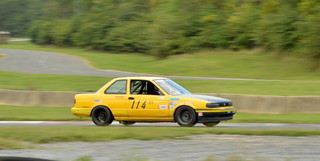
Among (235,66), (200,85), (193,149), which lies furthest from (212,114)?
(235,66)

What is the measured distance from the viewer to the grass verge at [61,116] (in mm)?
15477

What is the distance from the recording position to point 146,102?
550 inches

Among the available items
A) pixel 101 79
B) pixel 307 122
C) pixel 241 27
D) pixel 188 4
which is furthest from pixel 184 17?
pixel 307 122

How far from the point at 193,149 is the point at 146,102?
524cm

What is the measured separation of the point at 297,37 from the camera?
40688 mm

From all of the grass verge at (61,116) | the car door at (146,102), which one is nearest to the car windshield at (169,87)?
the car door at (146,102)

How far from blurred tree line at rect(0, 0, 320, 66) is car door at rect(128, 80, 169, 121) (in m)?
24.2

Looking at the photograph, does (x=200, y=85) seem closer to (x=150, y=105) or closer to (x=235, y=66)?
(x=150, y=105)

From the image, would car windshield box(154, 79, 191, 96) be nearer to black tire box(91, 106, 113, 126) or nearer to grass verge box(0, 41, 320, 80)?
black tire box(91, 106, 113, 126)

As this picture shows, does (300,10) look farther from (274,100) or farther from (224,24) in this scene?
(274,100)

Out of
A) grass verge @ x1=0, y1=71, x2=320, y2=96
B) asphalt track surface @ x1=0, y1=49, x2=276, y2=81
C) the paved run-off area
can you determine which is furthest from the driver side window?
asphalt track surface @ x1=0, y1=49, x2=276, y2=81

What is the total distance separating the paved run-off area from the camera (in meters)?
8.05

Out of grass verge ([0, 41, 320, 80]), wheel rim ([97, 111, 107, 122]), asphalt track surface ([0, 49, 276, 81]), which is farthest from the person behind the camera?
asphalt track surface ([0, 49, 276, 81])

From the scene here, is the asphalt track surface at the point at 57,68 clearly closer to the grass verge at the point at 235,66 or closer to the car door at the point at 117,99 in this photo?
the grass verge at the point at 235,66
